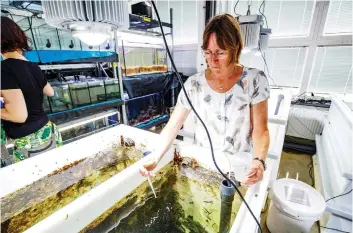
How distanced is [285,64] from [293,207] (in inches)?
110

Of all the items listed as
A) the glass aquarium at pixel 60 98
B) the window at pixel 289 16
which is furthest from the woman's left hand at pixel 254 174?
the window at pixel 289 16

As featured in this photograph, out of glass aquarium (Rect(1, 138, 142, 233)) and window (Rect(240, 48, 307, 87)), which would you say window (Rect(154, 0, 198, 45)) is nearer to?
window (Rect(240, 48, 307, 87))

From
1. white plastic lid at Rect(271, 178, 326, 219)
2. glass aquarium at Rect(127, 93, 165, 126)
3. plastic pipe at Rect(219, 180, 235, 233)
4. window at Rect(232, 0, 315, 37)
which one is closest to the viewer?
plastic pipe at Rect(219, 180, 235, 233)

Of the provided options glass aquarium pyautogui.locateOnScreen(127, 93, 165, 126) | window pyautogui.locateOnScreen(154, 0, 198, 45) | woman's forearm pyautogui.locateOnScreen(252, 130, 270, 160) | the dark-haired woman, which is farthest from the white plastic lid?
window pyautogui.locateOnScreen(154, 0, 198, 45)

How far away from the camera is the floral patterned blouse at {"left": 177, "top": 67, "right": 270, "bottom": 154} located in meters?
1.01

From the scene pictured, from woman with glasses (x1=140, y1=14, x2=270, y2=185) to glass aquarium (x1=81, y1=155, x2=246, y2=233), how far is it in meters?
0.23

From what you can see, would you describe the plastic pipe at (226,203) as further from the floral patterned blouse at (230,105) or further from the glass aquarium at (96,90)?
the glass aquarium at (96,90)

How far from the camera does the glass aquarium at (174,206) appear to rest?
0.98m

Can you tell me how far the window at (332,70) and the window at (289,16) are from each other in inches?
19.2

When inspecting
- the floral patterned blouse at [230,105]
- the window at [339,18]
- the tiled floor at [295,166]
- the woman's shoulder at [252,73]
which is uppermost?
the window at [339,18]

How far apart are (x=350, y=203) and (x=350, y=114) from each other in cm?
97

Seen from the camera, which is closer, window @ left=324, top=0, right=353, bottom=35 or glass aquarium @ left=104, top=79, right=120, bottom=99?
window @ left=324, top=0, right=353, bottom=35

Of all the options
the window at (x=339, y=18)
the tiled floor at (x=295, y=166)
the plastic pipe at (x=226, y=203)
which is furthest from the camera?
the window at (x=339, y=18)

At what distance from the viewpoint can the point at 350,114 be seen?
75.0 inches
